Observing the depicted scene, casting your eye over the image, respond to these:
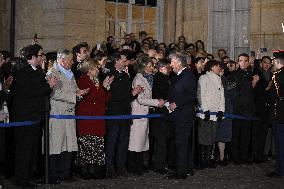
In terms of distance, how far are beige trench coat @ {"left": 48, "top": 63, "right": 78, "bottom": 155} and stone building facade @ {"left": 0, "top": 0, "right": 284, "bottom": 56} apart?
7534 mm

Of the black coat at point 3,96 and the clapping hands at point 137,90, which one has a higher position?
the clapping hands at point 137,90

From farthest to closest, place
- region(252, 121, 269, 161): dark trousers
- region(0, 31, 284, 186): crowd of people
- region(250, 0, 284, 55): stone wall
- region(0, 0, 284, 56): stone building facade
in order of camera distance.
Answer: region(250, 0, 284, 55): stone wall < region(0, 0, 284, 56): stone building facade < region(252, 121, 269, 161): dark trousers < region(0, 31, 284, 186): crowd of people

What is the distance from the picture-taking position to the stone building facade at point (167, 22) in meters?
18.6

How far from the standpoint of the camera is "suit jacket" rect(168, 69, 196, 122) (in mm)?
11562

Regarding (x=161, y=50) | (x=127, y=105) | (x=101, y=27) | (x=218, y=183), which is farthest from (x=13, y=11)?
(x=218, y=183)

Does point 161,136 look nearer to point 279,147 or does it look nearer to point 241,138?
point 279,147

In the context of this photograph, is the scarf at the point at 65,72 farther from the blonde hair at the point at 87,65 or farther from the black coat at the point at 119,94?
the black coat at the point at 119,94

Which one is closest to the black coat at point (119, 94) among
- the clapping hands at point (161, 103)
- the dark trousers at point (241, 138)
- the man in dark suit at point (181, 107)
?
the clapping hands at point (161, 103)

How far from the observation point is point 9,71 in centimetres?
1114

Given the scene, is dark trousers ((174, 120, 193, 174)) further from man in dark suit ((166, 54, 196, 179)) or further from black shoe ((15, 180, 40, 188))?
black shoe ((15, 180, 40, 188))

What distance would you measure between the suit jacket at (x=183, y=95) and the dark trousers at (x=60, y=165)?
1.95 m

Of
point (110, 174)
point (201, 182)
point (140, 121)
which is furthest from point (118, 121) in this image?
point (201, 182)

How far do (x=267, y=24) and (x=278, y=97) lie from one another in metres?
7.63

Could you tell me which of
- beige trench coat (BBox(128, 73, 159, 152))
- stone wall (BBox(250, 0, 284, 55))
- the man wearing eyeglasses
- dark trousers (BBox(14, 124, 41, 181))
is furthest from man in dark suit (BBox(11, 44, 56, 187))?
stone wall (BBox(250, 0, 284, 55))
